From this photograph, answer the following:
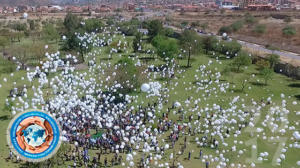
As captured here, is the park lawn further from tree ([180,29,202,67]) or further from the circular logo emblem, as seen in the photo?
the circular logo emblem

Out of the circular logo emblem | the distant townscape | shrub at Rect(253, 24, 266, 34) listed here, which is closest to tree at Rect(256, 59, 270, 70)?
shrub at Rect(253, 24, 266, 34)

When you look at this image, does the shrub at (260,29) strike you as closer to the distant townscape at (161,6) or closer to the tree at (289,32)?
the tree at (289,32)

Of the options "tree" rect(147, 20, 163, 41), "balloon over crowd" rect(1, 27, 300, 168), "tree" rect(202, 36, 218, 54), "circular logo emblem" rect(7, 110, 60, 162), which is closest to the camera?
"circular logo emblem" rect(7, 110, 60, 162)

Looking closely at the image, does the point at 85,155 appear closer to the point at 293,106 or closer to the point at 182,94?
the point at 182,94

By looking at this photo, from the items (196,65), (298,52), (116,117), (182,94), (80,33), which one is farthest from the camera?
(298,52)

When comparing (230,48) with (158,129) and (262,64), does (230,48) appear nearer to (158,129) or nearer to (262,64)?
(262,64)

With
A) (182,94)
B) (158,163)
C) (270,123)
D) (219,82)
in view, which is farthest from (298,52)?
(158,163)

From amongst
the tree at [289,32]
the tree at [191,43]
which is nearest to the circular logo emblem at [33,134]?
the tree at [191,43]

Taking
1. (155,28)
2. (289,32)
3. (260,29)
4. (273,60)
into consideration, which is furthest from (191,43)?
(260,29)
